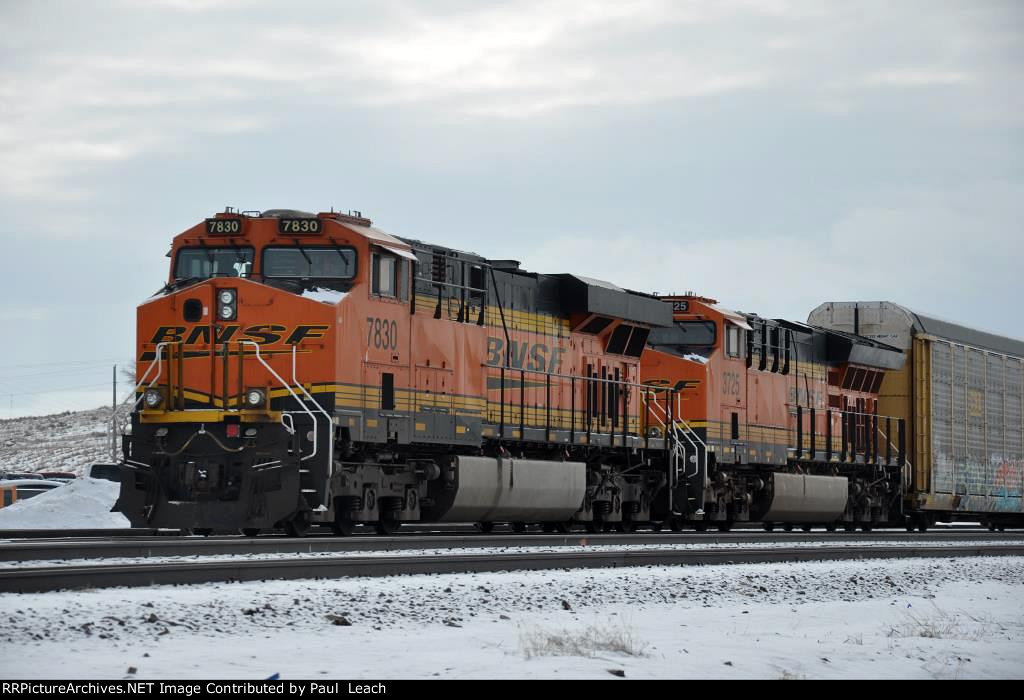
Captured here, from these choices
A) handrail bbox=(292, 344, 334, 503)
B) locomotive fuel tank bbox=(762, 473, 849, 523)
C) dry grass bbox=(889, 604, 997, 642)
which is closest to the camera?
dry grass bbox=(889, 604, 997, 642)

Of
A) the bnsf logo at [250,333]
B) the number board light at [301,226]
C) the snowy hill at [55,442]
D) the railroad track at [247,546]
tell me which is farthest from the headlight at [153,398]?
the snowy hill at [55,442]

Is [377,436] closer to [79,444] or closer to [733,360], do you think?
[733,360]

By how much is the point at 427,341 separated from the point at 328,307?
2.21 meters

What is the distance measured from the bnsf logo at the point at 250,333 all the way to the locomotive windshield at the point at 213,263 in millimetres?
815

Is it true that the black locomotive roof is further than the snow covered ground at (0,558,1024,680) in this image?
Yes

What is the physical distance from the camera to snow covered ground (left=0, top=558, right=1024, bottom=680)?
8359 mm

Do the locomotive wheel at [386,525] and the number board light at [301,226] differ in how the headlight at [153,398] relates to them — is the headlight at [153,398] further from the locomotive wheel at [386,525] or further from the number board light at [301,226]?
the locomotive wheel at [386,525]

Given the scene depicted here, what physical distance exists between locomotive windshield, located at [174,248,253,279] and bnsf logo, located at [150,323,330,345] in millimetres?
815

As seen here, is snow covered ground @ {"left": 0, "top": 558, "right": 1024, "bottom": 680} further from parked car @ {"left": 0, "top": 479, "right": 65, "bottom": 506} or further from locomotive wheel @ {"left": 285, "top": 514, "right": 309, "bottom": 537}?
parked car @ {"left": 0, "top": 479, "right": 65, "bottom": 506}

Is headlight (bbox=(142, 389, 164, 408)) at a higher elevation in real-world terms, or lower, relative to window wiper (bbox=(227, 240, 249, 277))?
lower

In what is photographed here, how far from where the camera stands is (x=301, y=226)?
18344mm

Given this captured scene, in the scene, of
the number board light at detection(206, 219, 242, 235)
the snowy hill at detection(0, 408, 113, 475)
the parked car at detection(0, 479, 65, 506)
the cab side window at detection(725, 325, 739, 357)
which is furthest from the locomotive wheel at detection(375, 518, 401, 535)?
the snowy hill at detection(0, 408, 113, 475)
